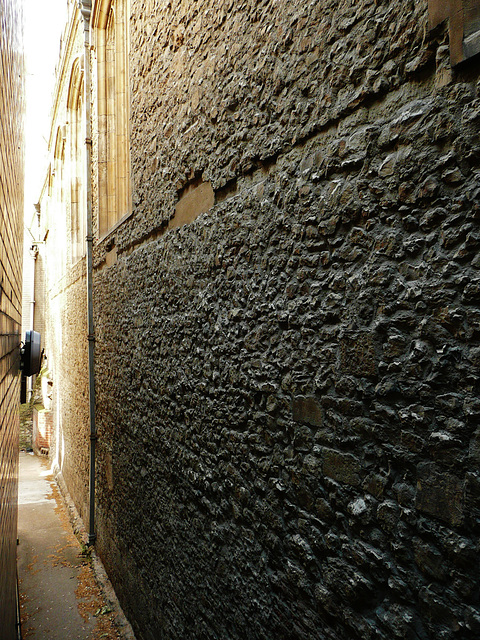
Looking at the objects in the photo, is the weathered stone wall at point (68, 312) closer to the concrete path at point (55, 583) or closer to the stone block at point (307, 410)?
the concrete path at point (55, 583)

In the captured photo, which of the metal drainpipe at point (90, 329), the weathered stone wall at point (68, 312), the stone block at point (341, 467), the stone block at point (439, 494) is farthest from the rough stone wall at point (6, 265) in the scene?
the weathered stone wall at point (68, 312)

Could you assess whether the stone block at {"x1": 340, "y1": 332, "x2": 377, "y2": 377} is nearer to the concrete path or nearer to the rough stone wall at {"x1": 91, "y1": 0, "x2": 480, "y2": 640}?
the rough stone wall at {"x1": 91, "y1": 0, "x2": 480, "y2": 640}

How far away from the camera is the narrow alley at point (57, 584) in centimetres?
484

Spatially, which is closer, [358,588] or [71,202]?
[358,588]

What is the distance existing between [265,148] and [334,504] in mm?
Answer: 1487

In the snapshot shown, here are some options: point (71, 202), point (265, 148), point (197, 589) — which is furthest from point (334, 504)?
point (71, 202)

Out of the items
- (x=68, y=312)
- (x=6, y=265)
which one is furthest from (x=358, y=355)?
(x=68, y=312)

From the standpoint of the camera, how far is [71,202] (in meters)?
9.48

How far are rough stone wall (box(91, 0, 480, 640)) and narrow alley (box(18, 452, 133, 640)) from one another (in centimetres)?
190

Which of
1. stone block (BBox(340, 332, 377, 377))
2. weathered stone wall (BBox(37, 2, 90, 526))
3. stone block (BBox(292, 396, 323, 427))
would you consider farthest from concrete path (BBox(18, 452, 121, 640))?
stone block (BBox(340, 332, 377, 377))

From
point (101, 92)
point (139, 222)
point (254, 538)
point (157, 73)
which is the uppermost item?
point (101, 92)

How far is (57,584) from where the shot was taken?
5.93 metres

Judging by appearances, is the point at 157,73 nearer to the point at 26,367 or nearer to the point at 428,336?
the point at 428,336

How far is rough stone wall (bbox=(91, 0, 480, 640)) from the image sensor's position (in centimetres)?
134
